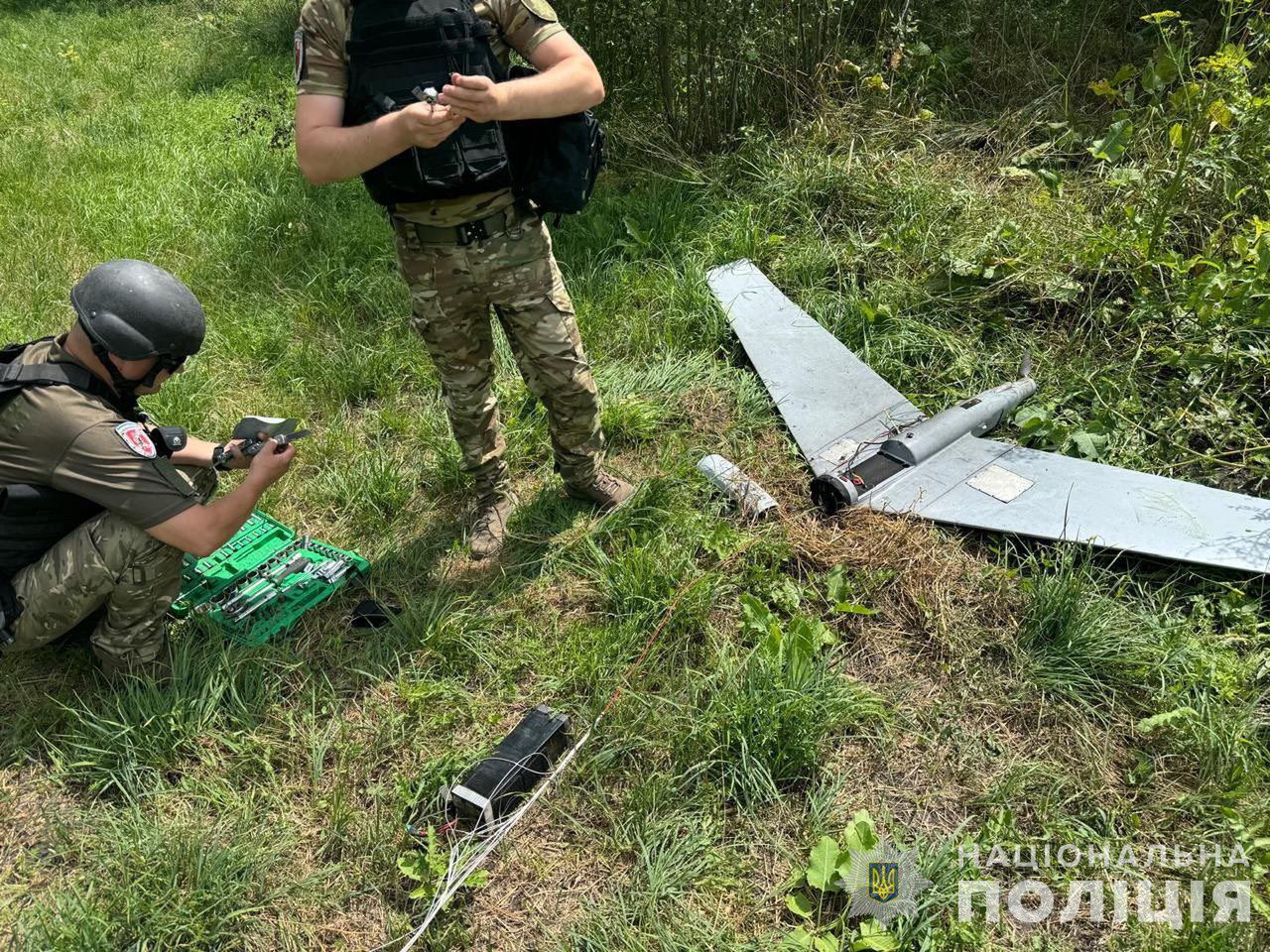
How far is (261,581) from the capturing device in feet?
10.4

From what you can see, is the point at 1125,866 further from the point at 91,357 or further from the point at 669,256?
the point at 669,256

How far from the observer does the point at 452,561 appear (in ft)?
10.9

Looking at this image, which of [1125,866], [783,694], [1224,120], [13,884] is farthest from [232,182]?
[1125,866]

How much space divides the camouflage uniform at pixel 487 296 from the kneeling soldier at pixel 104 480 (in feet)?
2.26

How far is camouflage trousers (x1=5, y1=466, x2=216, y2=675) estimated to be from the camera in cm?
256

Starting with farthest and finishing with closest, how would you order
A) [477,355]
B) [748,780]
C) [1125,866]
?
[477,355] < [748,780] < [1125,866]

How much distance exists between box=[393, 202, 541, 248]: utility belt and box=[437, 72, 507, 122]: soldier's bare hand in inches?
16.9

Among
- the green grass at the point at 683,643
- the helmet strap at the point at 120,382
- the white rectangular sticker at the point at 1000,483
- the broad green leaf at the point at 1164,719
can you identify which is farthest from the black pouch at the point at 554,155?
the broad green leaf at the point at 1164,719

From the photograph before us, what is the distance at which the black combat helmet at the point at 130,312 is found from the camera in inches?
96.0

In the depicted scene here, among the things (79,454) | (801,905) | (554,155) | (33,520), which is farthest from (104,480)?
(801,905)

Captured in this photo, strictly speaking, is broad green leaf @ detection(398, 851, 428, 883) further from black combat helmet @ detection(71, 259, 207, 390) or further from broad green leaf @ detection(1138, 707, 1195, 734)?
broad green leaf @ detection(1138, 707, 1195, 734)

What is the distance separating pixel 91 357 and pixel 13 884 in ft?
4.89

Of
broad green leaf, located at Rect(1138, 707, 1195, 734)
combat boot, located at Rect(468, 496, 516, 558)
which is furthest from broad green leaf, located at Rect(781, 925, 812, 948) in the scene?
combat boot, located at Rect(468, 496, 516, 558)

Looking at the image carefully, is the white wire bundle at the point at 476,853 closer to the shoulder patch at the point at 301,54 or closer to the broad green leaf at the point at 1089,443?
the shoulder patch at the point at 301,54
